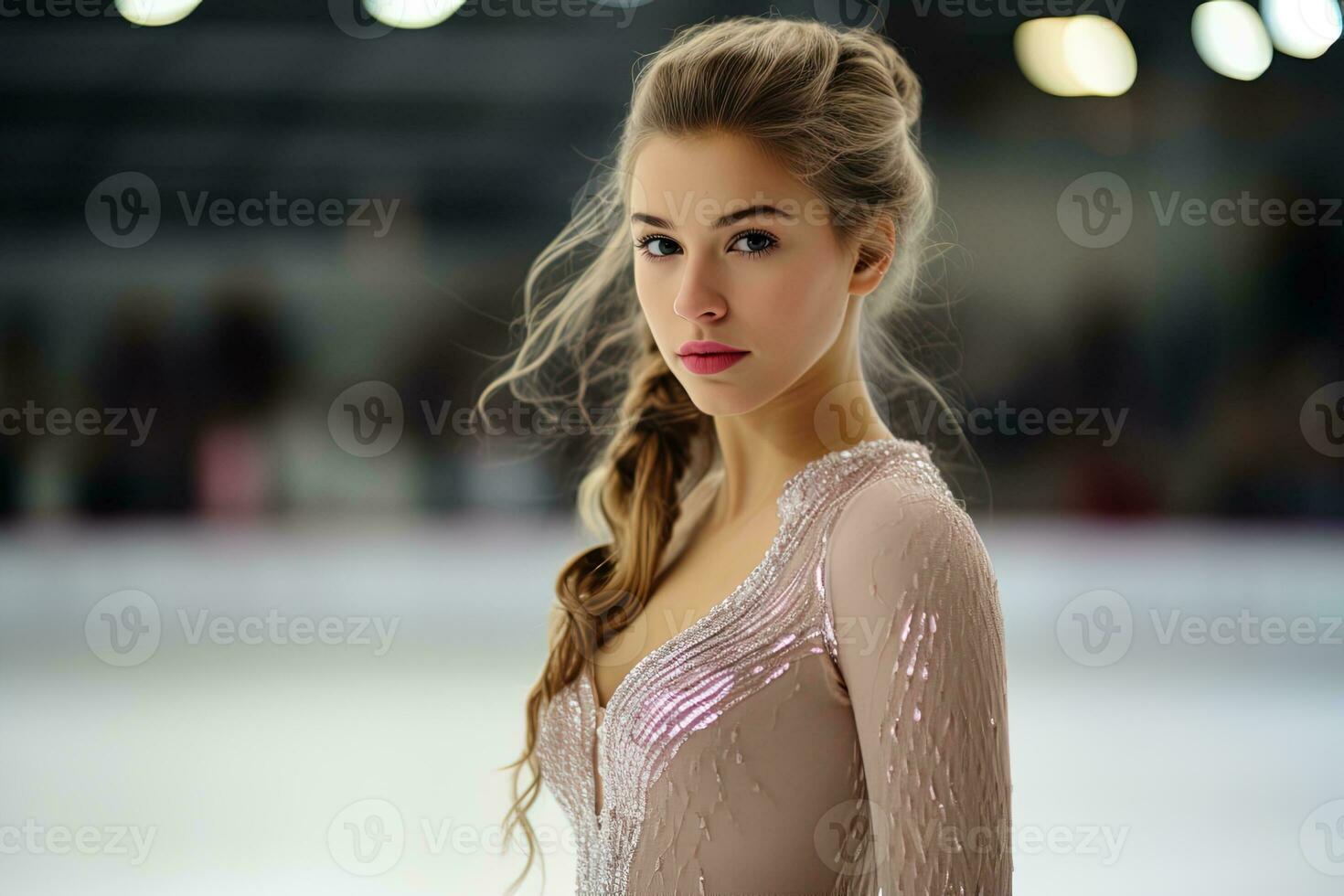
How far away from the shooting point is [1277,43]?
3086mm

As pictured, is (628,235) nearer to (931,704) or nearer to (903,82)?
(903,82)

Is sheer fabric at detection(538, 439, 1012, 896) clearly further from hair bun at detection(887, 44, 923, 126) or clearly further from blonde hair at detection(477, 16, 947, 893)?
hair bun at detection(887, 44, 923, 126)

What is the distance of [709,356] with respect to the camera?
3.09 feet

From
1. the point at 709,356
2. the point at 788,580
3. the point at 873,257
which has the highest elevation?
the point at 873,257

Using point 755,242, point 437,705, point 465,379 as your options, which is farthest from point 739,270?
point 465,379

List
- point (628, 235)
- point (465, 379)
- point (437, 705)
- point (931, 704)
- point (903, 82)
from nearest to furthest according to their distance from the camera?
point (931, 704), point (903, 82), point (628, 235), point (437, 705), point (465, 379)

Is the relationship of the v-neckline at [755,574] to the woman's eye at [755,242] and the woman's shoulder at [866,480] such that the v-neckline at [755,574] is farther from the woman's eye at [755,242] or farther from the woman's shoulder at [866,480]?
the woman's eye at [755,242]

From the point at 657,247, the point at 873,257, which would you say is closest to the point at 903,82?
the point at 873,257

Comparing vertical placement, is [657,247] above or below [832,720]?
above

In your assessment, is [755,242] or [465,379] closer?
Result: [755,242]

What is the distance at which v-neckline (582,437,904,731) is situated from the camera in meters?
0.95

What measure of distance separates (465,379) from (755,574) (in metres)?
2.66

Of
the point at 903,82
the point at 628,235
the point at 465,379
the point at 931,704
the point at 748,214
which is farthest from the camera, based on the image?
the point at 465,379

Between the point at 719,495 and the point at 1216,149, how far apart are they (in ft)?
9.97
